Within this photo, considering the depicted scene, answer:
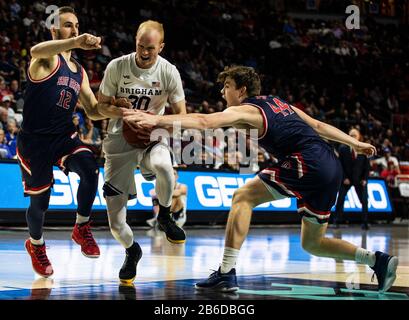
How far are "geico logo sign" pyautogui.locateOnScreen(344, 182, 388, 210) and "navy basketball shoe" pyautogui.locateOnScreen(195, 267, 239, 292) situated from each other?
1246cm

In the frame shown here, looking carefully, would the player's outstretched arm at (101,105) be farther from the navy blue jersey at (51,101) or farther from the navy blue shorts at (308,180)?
the navy blue shorts at (308,180)

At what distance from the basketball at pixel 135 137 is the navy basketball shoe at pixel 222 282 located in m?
1.28

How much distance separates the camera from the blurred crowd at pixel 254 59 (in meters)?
17.2

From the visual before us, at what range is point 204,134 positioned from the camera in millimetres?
16578

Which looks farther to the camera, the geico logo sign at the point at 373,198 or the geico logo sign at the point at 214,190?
the geico logo sign at the point at 373,198

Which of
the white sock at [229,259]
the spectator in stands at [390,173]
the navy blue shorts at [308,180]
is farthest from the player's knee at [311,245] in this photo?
the spectator in stands at [390,173]

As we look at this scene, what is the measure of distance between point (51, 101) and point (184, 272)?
88.3 inches

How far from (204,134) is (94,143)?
2333mm

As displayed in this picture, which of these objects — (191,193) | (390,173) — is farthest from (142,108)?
(390,173)

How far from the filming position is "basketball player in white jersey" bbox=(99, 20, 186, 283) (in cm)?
714

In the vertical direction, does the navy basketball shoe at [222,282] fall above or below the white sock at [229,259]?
below

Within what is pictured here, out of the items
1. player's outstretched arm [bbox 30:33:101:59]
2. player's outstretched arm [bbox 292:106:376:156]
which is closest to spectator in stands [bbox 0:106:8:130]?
player's outstretched arm [bbox 30:33:101:59]

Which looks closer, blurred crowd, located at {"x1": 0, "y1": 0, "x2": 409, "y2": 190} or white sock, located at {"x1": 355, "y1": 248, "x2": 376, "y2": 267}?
white sock, located at {"x1": 355, "y1": 248, "x2": 376, "y2": 267}

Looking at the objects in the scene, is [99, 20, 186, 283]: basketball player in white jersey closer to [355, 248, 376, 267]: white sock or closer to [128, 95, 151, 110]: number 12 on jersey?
[128, 95, 151, 110]: number 12 on jersey
